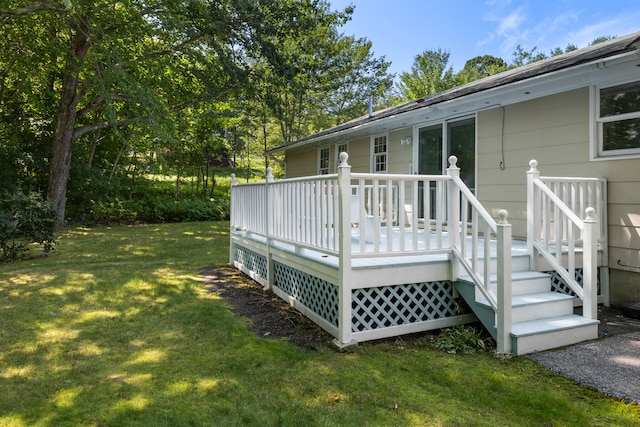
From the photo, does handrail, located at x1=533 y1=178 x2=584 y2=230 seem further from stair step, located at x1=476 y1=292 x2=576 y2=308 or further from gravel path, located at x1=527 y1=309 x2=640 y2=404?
gravel path, located at x1=527 y1=309 x2=640 y2=404

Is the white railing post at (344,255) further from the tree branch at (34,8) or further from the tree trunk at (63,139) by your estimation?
the tree trunk at (63,139)

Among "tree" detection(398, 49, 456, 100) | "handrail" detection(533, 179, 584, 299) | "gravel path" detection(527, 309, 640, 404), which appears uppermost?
"tree" detection(398, 49, 456, 100)

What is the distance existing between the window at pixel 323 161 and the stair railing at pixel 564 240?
765 centimetres

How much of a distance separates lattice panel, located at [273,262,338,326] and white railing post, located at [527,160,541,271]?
7.40ft

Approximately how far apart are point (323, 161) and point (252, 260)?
20.5ft

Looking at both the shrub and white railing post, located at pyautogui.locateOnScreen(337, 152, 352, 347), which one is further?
the shrub

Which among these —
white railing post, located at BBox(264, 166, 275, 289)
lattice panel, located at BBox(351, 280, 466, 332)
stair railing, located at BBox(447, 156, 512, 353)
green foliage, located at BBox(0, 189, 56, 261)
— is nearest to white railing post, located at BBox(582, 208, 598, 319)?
stair railing, located at BBox(447, 156, 512, 353)

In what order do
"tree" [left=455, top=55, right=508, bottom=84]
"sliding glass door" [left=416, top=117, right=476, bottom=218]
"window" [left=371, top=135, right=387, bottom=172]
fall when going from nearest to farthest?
1. "sliding glass door" [left=416, top=117, right=476, bottom=218]
2. "window" [left=371, top=135, right=387, bottom=172]
3. "tree" [left=455, top=55, right=508, bottom=84]

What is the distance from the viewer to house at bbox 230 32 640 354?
3471mm

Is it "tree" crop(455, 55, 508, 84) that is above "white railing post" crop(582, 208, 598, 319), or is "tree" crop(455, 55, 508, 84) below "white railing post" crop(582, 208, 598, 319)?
above

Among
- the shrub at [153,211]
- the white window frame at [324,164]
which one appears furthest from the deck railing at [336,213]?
the shrub at [153,211]

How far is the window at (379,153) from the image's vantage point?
8.85 m

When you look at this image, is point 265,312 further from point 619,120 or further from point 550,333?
point 619,120

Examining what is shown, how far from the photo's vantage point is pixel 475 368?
3002 mm
